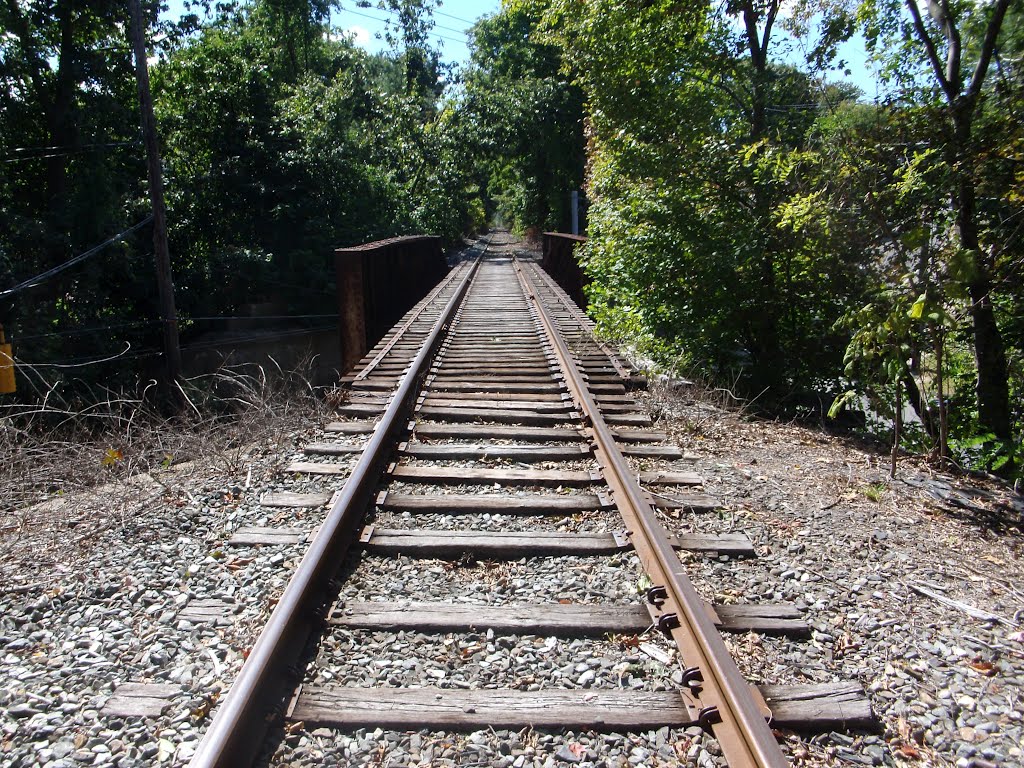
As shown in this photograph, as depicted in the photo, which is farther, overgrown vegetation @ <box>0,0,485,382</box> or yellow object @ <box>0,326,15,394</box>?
overgrown vegetation @ <box>0,0,485,382</box>

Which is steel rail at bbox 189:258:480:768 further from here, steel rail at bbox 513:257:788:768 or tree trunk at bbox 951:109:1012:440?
tree trunk at bbox 951:109:1012:440

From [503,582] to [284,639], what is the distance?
1023 mm

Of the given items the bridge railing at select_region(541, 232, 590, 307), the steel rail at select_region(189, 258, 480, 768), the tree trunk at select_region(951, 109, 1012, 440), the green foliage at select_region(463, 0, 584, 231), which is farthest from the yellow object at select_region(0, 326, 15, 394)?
the green foliage at select_region(463, 0, 584, 231)

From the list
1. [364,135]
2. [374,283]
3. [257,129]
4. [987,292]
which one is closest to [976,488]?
[987,292]

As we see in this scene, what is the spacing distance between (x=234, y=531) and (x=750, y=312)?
6411 mm

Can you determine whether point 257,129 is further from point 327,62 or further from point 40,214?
Answer: point 327,62

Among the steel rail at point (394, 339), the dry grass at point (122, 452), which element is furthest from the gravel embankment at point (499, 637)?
the steel rail at point (394, 339)

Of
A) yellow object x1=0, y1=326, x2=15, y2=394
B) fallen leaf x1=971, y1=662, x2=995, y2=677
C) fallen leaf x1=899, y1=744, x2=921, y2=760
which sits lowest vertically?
fallen leaf x1=971, y1=662, x2=995, y2=677

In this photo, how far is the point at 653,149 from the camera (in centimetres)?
847

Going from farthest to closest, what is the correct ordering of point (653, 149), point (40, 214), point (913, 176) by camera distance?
point (40, 214) → point (653, 149) → point (913, 176)

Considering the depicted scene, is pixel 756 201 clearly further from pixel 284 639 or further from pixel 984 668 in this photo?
pixel 284 639

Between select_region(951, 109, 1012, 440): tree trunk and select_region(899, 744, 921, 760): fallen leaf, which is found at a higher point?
select_region(951, 109, 1012, 440): tree trunk

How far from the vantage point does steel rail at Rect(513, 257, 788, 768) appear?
2.25 m

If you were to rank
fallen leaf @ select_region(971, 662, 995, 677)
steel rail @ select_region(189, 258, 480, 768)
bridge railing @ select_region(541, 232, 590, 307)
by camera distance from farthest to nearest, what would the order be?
1. bridge railing @ select_region(541, 232, 590, 307)
2. fallen leaf @ select_region(971, 662, 995, 677)
3. steel rail @ select_region(189, 258, 480, 768)
